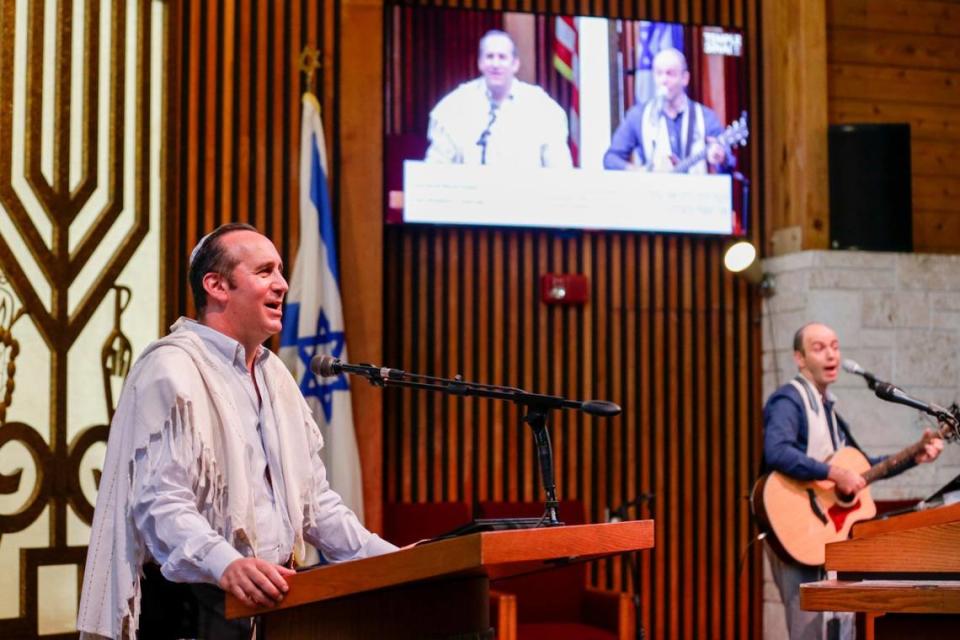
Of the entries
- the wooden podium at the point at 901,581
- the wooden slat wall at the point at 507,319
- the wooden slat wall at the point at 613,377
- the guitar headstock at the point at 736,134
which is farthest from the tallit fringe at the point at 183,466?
the guitar headstock at the point at 736,134

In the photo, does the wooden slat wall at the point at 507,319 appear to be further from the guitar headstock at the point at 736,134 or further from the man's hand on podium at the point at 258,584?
the man's hand on podium at the point at 258,584

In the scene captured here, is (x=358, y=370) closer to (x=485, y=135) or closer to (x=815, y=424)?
(x=815, y=424)

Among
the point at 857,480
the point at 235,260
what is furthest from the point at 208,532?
the point at 857,480

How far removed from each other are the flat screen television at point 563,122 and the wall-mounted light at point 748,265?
18cm

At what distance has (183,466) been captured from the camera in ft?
8.75

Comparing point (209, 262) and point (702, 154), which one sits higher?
point (702, 154)

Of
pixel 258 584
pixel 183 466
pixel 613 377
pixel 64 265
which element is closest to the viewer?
pixel 258 584

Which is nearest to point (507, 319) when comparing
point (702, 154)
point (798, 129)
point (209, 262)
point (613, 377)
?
point (613, 377)

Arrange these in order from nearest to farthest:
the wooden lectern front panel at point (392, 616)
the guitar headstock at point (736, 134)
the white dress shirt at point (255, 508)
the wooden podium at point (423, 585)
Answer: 1. the wooden podium at point (423, 585)
2. the wooden lectern front panel at point (392, 616)
3. the white dress shirt at point (255, 508)
4. the guitar headstock at point (736, 134)

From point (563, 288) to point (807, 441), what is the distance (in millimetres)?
1813

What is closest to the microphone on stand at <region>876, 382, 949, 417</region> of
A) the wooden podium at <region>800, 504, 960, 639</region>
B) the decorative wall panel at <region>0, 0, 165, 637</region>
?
the wooden podium at <region>800, 504, 960, 639</region>

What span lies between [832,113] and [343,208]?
293cm

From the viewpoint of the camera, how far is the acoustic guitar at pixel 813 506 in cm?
539

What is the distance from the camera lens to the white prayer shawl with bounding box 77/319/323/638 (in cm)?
267
